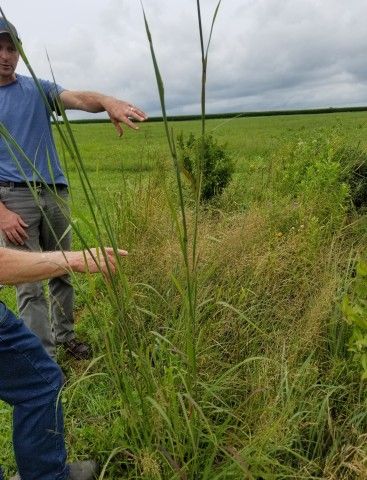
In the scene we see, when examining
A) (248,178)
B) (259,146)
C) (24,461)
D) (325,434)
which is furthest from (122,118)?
(259,146)

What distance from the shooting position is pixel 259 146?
18.5 metres

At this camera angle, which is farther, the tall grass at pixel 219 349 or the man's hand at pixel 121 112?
the man's hand at pixel 121 112

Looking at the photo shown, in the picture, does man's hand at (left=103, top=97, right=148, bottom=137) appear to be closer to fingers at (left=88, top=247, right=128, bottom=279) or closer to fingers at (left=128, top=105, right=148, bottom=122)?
fingers at (left=128, top=105, right=148, bottom=122)

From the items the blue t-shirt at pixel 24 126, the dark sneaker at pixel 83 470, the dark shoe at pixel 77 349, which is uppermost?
the blue t-shirt at pixel 24 126

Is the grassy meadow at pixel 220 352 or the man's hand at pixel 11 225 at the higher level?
the man's hand at pixel 11 225

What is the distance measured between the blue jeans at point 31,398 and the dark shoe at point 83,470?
0.11 metres

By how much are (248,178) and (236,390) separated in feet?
12.6

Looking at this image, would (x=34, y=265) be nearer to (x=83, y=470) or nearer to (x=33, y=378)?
(x=33, y=378)

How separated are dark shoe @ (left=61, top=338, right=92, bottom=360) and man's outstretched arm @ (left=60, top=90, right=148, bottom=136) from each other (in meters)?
1.59

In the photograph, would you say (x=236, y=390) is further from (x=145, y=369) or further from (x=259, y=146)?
(x=259, y=146)

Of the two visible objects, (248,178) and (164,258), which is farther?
(248,178)

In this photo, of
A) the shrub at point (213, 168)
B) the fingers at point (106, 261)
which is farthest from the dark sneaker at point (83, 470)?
the shrub at point (213, 168)

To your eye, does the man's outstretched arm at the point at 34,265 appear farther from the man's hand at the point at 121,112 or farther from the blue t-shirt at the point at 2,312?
the man's hand at the point at 121,112

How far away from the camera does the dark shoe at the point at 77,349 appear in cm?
358
